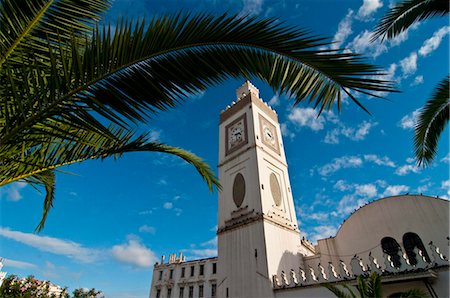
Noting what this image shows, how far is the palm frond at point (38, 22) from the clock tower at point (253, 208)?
1520 cm

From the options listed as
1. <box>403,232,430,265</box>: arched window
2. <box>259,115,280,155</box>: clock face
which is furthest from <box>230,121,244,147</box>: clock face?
<box>403,232,430,265</box>: arched window

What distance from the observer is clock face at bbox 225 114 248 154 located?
22109 mm

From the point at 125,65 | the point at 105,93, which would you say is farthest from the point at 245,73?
the point at 105,93

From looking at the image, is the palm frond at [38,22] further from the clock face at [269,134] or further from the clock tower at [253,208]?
the clock face at [269,134]

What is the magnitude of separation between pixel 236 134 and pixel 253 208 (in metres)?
8.01

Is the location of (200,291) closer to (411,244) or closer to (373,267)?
(373,267)

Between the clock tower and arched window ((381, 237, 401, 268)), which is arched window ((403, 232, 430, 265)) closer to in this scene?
arched window ((381, 237, 401, 268))

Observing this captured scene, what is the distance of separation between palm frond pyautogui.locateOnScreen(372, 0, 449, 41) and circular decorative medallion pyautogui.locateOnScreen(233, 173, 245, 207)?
14710 mm

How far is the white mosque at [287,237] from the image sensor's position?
12.4 meters

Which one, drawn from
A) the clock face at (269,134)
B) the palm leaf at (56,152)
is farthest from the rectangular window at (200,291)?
the palm leaf at (56,152)

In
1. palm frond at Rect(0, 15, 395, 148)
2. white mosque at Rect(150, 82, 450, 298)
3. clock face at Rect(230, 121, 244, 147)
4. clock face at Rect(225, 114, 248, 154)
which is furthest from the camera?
clock face at Rect(230, 121, 244, 147)

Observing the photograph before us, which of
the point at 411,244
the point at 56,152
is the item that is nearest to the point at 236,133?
the point at 411,244

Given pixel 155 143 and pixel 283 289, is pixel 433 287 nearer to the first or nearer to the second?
pixel 283 289

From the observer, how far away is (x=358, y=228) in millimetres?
16703
